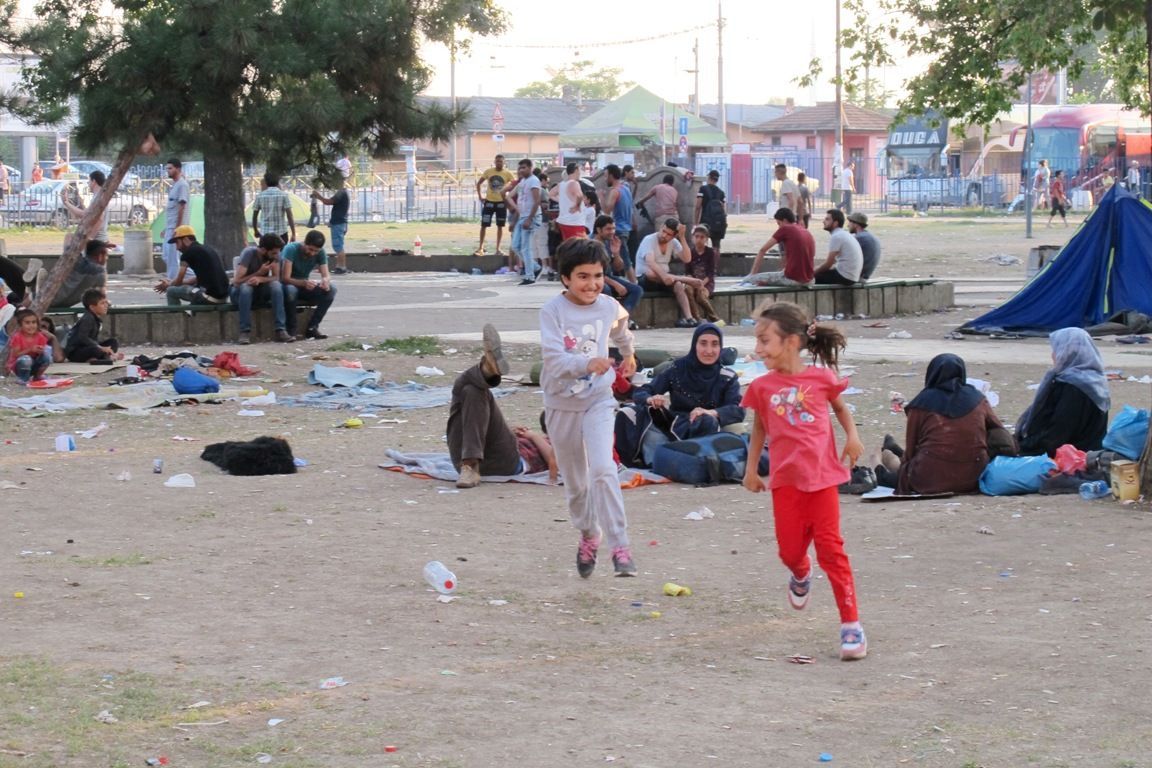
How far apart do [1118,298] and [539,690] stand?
13.1 meters

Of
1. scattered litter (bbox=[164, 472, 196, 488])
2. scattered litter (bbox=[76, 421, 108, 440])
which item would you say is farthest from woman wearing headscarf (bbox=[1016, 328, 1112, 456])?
scattered litter (bbox=[76, 421, 108, 440])

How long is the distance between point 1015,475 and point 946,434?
0.44m

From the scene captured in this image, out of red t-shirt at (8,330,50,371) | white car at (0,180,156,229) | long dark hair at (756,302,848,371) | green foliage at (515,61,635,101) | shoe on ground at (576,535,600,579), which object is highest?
green foliage at (515,61,635,101)

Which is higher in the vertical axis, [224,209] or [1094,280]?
[224,209]

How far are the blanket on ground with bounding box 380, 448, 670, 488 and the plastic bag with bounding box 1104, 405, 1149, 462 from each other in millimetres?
2455

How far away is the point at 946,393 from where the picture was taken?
8.55m

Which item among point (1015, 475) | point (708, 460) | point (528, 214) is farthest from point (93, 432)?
point (528, 214)

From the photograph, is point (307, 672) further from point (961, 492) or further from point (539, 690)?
point (961, 492)

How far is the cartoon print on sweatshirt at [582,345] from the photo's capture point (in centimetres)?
657

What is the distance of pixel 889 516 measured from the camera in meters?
8.20

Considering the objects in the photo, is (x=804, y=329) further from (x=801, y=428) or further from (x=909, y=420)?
(x=909, y=420)

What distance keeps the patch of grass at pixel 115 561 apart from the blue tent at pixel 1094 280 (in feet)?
38.2

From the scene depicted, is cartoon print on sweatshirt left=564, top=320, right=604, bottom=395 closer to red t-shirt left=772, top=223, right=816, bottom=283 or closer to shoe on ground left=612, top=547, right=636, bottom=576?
shoe on ground left=612, top=547, right=636, bottom=576

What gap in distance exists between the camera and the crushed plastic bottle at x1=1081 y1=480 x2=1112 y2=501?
8414 mm
